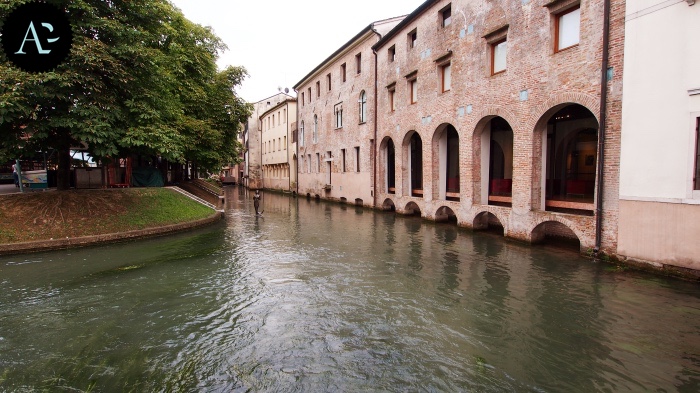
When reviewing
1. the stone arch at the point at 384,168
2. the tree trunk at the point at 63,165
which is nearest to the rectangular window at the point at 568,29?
the stone arch at the point at 384,168

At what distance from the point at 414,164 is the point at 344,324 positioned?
652 inches

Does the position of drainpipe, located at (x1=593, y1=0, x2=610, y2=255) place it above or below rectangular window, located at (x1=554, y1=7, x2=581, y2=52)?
below

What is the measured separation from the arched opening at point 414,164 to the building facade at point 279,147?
71.0 ft

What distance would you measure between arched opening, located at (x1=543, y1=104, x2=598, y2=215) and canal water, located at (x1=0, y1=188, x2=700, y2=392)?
10.9ft

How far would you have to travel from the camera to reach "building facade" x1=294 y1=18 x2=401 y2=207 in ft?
79.3

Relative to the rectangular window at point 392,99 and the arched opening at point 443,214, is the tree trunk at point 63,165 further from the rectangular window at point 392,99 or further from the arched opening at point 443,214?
the rectangular window at point 392,99

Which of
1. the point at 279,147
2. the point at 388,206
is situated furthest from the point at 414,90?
the point at 279,147

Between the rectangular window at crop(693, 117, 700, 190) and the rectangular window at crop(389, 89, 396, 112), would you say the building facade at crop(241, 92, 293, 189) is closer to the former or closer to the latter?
the rectangular window at crop(389, 89, 396, 112)

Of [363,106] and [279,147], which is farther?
[279,147]

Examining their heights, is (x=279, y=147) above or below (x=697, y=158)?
above

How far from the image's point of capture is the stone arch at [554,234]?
1182 centimetres

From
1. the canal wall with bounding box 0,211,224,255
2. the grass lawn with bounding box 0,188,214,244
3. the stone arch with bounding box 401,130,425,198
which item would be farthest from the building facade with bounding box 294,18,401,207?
the canal wall with bounding box 0,211,224,255

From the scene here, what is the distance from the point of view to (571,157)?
1416 cm

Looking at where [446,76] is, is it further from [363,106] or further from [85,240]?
[85,240]
